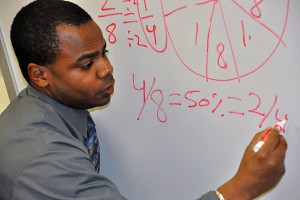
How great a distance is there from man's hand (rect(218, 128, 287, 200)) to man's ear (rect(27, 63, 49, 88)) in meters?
0.48

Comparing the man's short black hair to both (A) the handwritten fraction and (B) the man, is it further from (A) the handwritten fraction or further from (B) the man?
(A) the handwritten fraction

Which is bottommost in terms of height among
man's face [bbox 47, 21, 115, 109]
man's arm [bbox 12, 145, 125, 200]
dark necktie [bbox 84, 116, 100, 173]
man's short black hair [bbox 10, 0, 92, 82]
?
dark necktie [bbox 84, 116, 100, 173]

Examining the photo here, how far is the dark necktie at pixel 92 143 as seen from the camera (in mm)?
1043

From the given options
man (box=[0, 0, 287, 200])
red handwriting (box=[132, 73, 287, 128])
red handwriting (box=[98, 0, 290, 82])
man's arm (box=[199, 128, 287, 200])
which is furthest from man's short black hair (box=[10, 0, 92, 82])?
man's arm (box=[199, 128, 287, 200])

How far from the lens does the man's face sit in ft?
2.55

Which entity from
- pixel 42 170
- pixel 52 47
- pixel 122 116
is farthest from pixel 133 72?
pixel 42 170

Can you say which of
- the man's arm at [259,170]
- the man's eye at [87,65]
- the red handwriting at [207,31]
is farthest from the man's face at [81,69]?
the man's arm at [259,170]

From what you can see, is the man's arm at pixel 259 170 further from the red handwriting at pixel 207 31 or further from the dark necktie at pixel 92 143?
the dark necktie at pixel 92 143

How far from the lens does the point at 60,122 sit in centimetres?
86

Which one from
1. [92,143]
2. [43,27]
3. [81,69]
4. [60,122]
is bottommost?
[92,143]

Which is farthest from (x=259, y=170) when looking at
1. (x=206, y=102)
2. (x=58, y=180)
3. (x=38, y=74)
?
(x=38, y=74)

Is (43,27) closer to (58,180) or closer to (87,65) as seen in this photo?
(87,65)

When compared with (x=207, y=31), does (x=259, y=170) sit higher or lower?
lower

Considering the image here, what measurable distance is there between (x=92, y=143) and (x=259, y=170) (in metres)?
0.55
